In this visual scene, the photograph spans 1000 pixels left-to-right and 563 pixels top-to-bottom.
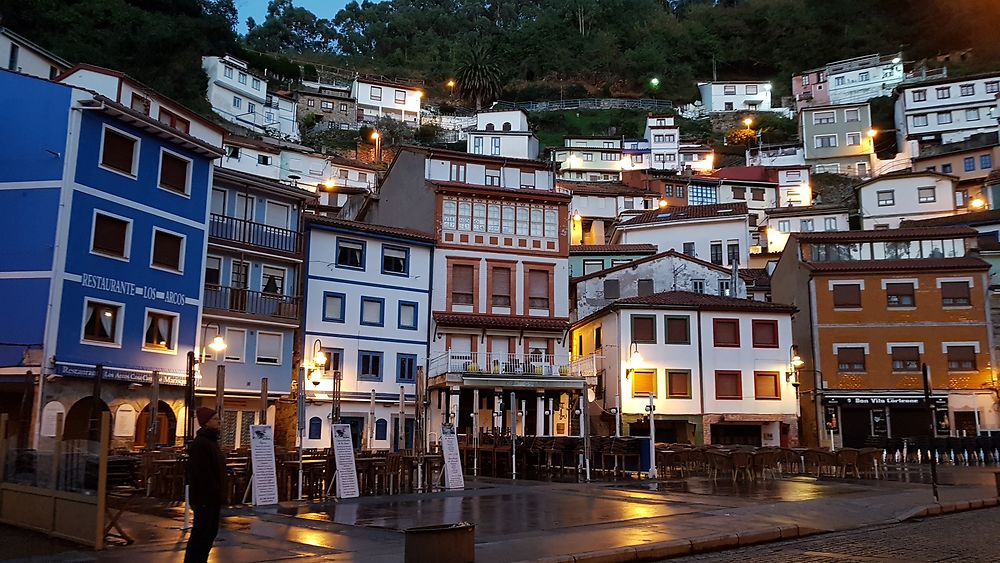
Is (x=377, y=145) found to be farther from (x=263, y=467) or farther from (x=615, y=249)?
(x=263, y=467)

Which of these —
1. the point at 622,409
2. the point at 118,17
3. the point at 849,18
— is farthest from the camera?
the point at 849,18

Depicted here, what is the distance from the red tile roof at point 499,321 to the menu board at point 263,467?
20.4m

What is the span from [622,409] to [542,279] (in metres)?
7.33

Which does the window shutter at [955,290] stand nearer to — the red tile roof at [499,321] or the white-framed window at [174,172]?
the red tile roof at [499,321]

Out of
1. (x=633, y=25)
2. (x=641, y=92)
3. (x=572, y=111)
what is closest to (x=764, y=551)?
(x=572, y=111)

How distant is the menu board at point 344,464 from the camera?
19.6 metres

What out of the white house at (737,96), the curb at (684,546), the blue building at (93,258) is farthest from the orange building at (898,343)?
the white house at (737,96)

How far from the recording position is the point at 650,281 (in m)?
47.6

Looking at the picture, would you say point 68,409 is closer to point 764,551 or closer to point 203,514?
point 203,514

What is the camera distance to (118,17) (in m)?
71.8

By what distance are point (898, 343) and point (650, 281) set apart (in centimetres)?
1327

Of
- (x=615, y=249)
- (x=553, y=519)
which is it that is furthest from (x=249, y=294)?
(x=615, y=249)

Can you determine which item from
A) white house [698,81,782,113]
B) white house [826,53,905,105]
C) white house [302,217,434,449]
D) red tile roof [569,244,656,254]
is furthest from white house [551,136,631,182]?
white house [302,217,434,449]

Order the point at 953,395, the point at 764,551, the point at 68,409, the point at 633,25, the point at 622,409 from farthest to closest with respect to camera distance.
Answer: the point at 633,25 < the point at 953,395 < the point at 622,409 < the point at 68,409 < the point at 764,551
